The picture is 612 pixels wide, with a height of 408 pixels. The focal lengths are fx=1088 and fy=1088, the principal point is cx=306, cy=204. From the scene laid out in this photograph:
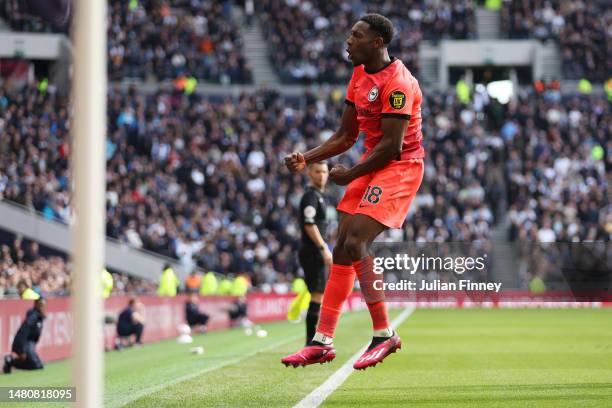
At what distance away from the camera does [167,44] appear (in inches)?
1550

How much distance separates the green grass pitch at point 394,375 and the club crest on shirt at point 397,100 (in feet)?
6.56

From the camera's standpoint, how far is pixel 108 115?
35.1 m

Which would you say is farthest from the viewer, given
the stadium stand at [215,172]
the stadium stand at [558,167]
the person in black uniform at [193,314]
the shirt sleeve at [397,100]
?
the stadium stand at [558,167]

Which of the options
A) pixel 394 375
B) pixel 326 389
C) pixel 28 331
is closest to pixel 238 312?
pixel 28 331

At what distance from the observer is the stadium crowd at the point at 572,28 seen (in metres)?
40.5

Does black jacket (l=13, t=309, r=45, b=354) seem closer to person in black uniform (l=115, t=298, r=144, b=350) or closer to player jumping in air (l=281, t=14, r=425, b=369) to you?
person in black uniform (l=115, t=298, r=144, b=350)

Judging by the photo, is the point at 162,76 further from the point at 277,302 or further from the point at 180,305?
the point at 180,305

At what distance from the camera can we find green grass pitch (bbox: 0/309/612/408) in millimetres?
7492

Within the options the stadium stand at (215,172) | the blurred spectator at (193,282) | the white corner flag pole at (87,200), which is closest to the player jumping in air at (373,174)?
the white corner flag pole at (87,200)

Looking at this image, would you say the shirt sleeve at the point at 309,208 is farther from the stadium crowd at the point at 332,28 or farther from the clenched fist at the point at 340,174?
the stadium crowd at the point at 332,28

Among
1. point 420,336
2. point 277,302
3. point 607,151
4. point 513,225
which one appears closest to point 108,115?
point 277,302

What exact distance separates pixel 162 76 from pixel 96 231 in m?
36.1

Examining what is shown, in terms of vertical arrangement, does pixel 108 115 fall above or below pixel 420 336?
above

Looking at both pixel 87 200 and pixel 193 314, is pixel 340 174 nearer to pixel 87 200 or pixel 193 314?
pixel 87 200
